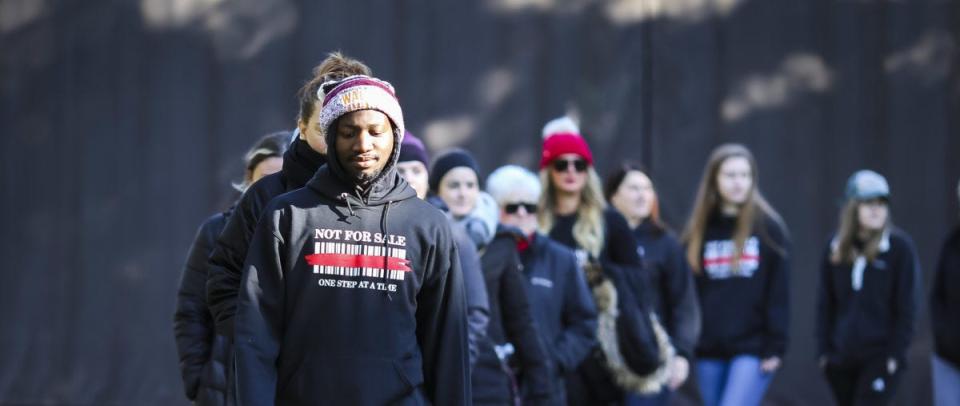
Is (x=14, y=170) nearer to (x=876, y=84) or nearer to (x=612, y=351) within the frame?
(x=612, y=351)

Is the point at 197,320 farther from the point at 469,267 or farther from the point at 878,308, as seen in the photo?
the point at 878,308

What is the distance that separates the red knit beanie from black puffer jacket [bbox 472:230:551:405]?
137cm

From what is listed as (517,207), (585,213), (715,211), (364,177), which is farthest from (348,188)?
(715,211)

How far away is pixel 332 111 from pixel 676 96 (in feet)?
22.1

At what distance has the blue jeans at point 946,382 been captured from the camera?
302 inches

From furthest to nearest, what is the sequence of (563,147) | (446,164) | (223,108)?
1. (223,108)
2. (563,147)
3. (446,164)

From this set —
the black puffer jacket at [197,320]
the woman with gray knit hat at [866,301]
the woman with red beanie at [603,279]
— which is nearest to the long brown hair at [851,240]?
the woman with gray knit hat at [866,301]

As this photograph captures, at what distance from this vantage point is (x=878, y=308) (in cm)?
788

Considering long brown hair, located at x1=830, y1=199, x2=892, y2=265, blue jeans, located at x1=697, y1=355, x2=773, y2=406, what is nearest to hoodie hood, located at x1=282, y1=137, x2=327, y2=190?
blue jeans, located at x1=697, y1=355, x2=773, y2=406

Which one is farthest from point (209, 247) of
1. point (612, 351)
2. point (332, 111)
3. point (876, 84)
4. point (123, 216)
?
point (876, 84)

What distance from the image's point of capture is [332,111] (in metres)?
3.57

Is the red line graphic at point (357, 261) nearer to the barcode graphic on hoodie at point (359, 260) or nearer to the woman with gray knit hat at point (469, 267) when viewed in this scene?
the barcode graphic on hoodie at point (359, 260)

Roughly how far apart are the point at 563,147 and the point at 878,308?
7.29ft

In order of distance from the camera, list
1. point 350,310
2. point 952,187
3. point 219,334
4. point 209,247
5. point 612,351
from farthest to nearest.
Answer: point 952,187
point 612,351
point 209,247
point 219,334
point 350,310
